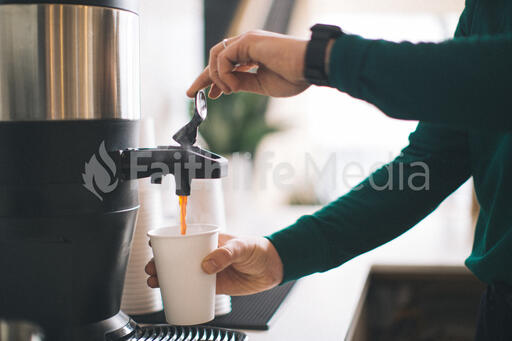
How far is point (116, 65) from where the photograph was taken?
2.37 feet

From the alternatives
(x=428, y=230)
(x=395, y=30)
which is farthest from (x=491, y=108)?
(x=395, y=30)

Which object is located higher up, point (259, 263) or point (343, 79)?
point (343, 79)

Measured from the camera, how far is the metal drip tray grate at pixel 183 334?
0.81 m

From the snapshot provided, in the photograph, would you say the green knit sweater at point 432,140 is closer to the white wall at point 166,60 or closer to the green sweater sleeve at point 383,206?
the green sweater sleeve at point 383,206

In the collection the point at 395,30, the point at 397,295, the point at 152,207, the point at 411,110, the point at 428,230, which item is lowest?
the point at 397,295

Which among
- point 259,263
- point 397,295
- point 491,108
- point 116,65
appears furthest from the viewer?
point 397,295

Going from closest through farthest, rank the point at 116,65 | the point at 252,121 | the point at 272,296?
the point at 116,65, the point at 272,296, the point at 252,121

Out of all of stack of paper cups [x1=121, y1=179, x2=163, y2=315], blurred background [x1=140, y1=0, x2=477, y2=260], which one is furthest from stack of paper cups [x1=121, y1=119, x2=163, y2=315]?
blurred background [x1=140, y1=0, x2=477, y2=260]

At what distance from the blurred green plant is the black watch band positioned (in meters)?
3.24

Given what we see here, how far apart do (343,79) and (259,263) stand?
363 millimetres

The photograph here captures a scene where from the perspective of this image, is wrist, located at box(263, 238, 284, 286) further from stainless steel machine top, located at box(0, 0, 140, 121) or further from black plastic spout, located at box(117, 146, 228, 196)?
stainless steel machine top, located at box(0, 0, 140, 121)

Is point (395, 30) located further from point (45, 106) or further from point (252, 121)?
point (45, 106)

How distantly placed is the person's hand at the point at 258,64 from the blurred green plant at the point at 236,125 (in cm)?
305

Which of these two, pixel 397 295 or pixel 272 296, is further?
pixel 397 295
